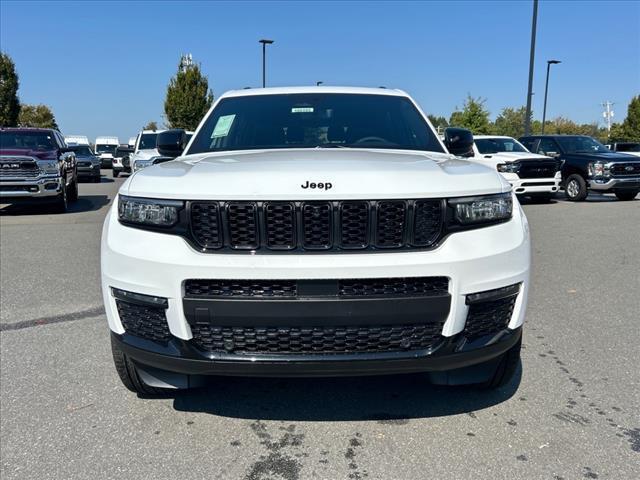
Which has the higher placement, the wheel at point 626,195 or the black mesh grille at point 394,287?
the black mesh grille at point 394,287

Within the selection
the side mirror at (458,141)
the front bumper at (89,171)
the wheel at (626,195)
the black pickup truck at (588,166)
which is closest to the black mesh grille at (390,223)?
the side mirror at (458,141)

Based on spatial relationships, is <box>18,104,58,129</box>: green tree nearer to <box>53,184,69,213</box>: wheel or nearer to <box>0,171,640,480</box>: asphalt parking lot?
<box>53,184,69,213</box>: wheel

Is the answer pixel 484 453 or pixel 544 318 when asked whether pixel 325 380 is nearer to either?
pixel 484 453

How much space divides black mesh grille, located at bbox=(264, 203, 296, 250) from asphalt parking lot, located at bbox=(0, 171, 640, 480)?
1.01 metres

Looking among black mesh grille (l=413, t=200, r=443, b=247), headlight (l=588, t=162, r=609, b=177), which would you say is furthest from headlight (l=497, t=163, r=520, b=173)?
black mesh grille (l=413, t=200, r=443, b=247)

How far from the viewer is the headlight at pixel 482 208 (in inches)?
101

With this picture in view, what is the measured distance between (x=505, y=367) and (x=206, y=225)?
175cm

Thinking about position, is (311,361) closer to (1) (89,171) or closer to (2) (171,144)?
(2) (171,144)

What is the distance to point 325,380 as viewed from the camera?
11.5 feet

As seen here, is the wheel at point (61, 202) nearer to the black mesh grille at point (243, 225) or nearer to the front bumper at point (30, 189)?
the front bumper at point (30, 189)

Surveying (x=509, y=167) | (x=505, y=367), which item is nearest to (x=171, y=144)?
(x=505, y=367)

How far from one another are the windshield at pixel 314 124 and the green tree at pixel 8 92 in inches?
1822

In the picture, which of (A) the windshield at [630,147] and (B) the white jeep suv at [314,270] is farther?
(A) the windshield at [630,147]

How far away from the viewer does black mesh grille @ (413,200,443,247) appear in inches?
99.1
